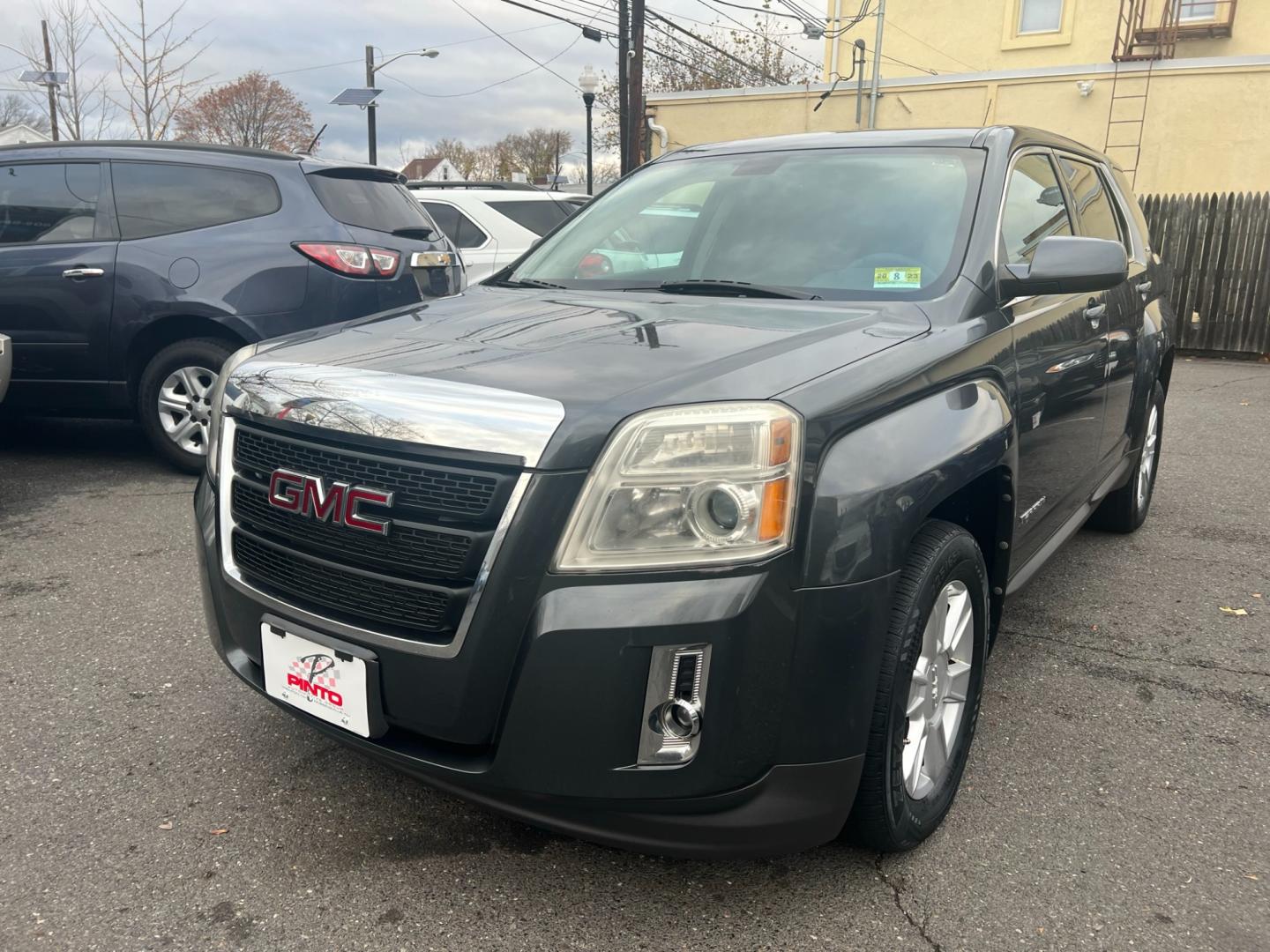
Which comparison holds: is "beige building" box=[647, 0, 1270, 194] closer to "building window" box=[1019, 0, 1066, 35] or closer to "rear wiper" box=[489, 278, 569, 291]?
"building window" box=[1019, 0, 1066, 35]

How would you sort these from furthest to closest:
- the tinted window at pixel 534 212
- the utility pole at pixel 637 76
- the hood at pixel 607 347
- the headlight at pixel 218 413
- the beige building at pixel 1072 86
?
the utility pole at pixel 637 76 < the beige building at pixel 1072 86 < the tinted window at pixel 534 212 < the headlight at pixel 218 413 < the hood at pixel 607 347

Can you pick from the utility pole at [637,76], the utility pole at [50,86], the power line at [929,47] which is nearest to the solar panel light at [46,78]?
the utility pole at [50,86]

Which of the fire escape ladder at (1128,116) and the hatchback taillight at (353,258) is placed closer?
the hatchback taillight at (353,258)

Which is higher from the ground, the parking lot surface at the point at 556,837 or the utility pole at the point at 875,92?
the utility pole at the point at 875,92

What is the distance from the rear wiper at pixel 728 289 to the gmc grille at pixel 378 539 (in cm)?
123

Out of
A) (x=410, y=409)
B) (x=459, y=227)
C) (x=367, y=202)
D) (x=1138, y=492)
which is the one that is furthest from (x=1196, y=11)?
(x=410, y=409)

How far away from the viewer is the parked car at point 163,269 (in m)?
5.57

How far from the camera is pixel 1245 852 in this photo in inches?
94.8

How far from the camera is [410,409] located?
1998 mm

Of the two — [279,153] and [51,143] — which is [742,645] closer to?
[279,153]

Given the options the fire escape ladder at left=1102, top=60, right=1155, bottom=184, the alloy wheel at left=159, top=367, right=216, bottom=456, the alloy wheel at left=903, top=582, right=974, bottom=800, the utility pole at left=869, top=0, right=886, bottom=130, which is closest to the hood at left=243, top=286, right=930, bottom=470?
the alloy wheel at left=903, top=582, right=974, bottom=800

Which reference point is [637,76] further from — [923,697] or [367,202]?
[923,697]

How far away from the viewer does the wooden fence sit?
1230 cm

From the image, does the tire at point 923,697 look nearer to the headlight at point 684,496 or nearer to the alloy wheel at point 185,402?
the headlight at point 684,496
